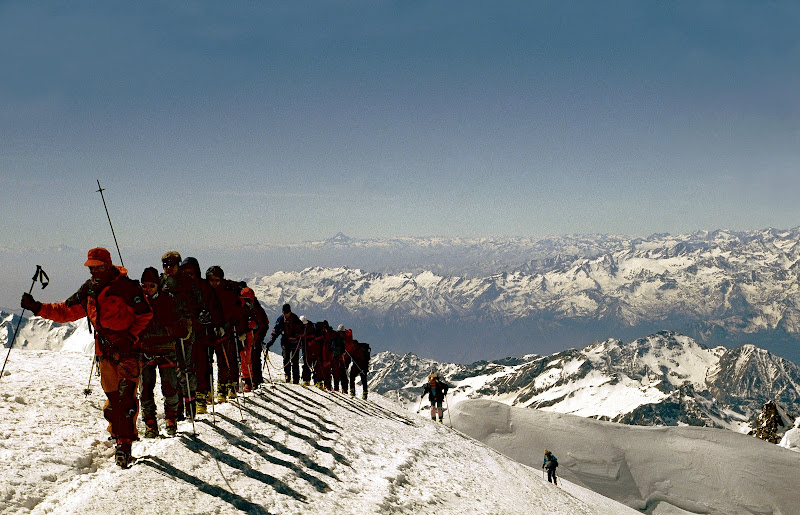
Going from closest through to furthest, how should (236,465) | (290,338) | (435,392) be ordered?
(236,465)
(290,338)
(435,392)

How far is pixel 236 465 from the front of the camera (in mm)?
8391

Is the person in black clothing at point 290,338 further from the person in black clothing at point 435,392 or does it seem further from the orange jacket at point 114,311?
the orange jacket at point 114,311

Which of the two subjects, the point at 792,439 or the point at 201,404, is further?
the point at 792,439

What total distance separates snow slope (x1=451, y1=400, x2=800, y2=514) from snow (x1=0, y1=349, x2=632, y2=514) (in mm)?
37092

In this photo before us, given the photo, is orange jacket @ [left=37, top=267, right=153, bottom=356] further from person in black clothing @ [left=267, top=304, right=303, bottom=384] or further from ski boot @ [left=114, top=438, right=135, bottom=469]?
person in black clothing @ [left=267, top=304, right=303, bottom=384]

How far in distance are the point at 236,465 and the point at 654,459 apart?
52.3m

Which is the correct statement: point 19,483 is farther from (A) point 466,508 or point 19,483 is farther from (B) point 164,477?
(A) point 466,508

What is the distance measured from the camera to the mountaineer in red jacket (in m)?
7.47

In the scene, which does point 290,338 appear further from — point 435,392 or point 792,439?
point 792,439

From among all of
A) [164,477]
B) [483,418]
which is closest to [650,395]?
[483,418]

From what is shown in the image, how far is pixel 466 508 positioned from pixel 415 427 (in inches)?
310

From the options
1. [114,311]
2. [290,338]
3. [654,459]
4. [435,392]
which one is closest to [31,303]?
[114,311]

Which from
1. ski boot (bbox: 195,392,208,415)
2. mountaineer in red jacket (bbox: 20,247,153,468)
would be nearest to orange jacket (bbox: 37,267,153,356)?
mountaineer in red jacket (bbox: 20,247,153,468)

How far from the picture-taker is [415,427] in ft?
58.2
